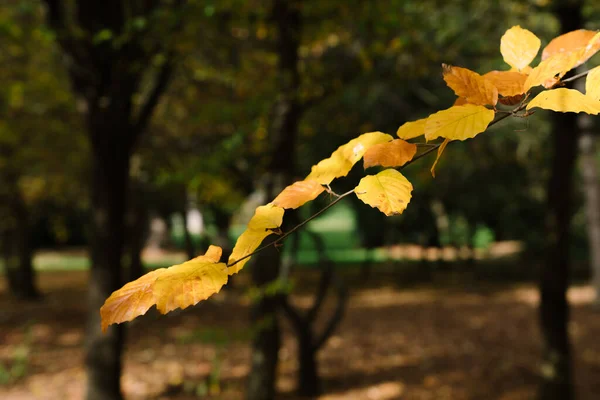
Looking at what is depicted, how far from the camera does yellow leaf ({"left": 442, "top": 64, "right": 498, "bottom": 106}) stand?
0.85 meters

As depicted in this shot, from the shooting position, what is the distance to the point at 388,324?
11586mm

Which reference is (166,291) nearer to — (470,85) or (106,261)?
(470,85)

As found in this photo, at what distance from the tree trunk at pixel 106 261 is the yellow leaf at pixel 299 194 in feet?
13.2

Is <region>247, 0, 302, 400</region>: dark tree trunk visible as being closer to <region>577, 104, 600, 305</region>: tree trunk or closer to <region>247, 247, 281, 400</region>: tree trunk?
<region>247, 247, 281, 400</region>: tree trunk

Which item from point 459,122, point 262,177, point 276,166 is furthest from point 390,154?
point 262,177

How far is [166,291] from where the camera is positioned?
773 mm

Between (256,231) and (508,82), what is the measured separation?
47cm

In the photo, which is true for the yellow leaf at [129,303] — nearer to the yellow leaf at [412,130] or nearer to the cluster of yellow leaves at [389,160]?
the cluster of yellow leaves at [389,160]

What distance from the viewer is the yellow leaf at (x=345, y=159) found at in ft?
3.06

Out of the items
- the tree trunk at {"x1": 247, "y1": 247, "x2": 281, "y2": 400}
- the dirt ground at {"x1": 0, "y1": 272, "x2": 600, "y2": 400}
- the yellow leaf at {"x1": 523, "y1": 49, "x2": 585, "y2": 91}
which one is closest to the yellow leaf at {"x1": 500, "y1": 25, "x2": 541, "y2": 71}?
the yellow leaf at {"x1": 523, "y1": 49, "x2": 585, "y2": 91}

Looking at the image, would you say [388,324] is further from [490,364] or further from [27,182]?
[27,182]

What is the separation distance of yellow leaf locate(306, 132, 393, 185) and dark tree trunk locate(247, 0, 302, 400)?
4.04 meters

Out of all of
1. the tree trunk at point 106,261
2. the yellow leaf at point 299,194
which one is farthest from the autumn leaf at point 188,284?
the tree trunk at point 106,261

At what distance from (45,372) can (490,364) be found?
648cm
